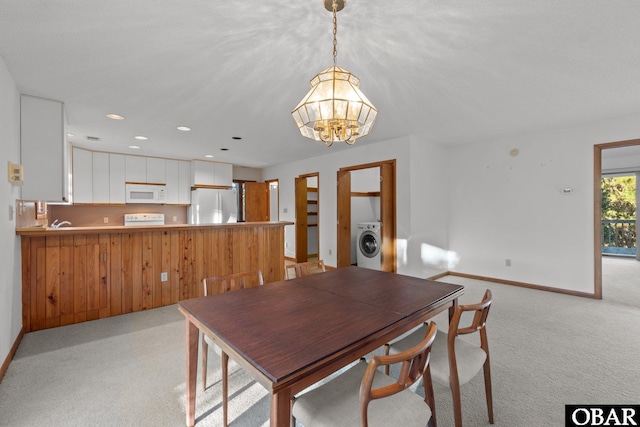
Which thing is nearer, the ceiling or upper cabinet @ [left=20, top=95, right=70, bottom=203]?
the ceiling

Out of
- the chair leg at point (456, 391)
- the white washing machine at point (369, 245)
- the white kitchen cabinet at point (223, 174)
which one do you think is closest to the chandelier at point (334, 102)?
the chair leg at point (456, 391)

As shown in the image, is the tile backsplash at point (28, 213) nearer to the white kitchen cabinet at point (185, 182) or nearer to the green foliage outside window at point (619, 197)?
the white kitchen cabinet at point (185, 182)

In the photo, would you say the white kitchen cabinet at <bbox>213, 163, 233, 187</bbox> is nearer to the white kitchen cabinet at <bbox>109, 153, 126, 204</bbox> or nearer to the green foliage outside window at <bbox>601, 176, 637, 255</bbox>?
the white kitchen cabinet at <bbox>109, 153, 126, 204</bbox>

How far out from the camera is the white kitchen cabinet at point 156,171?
19.5ft

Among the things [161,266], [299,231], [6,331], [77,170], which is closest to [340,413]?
[6,331]

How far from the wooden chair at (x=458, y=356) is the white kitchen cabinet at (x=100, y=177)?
234 inches

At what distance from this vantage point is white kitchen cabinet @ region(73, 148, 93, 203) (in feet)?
16.8

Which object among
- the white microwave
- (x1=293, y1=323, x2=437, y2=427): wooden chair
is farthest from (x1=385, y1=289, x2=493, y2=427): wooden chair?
the white microwave

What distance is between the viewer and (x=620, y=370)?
2109 millimetres

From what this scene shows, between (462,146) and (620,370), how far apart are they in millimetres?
3795

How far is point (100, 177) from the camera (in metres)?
5.38

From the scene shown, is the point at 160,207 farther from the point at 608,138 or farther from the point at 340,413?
the point at 608,138

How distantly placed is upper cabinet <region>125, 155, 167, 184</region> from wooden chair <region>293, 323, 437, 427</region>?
6.02 meters

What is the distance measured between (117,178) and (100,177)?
0.26 meters
